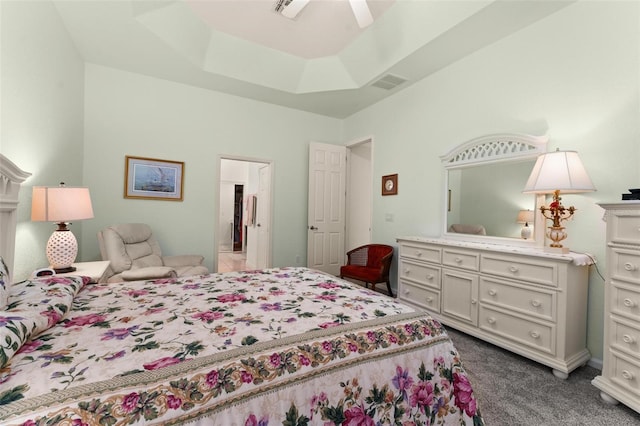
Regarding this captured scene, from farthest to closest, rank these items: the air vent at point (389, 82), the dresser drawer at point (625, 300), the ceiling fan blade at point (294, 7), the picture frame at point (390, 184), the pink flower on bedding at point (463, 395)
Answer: the picture frame at point (390, 184), the air vent at point (389, 82), the ceiling fan blade at point (294, 7), the dresser drawer at point (625, 300), the pink flower on bedding at point (463, 395)

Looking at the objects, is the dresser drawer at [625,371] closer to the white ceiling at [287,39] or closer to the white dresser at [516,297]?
the white dresser at [516,297]

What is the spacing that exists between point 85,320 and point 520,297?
110 inches

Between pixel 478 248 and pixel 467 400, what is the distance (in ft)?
5.04

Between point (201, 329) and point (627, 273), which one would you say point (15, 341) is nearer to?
point (201, 329)

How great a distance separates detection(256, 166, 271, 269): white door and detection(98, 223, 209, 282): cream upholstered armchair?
3.86ft

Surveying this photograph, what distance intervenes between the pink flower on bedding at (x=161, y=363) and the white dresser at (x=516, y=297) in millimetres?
2422

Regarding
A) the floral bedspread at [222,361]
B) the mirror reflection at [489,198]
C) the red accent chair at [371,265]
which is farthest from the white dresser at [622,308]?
the red accent chair at [371,265]

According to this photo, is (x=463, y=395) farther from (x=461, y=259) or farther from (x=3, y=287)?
(x=3, y=287)

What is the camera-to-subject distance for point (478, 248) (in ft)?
8.33

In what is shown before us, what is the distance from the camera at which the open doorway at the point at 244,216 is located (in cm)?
482

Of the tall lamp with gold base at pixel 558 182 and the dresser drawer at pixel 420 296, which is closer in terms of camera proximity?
the tall lamp with gold base at pixel 558 182

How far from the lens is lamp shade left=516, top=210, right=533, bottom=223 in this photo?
254cm

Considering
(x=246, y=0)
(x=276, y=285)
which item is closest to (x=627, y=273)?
(x=276, y=285)

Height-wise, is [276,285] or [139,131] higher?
[139,131]
